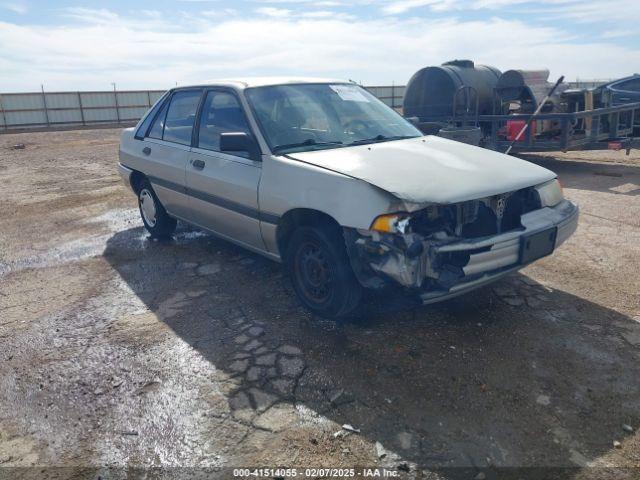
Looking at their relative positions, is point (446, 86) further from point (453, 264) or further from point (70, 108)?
point (70, 108)

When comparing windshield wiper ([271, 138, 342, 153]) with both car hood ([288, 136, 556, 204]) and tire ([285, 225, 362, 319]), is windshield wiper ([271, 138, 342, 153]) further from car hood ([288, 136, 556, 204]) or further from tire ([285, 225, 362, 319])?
tire ([285, 225, 362, 319])

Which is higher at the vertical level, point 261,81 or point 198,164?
point 261,81

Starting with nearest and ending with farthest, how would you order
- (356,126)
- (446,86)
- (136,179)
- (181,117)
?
(356,126), (181,117), (136,179), (446,86)

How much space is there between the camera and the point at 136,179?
19.3ft

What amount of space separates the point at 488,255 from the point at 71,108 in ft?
97.1

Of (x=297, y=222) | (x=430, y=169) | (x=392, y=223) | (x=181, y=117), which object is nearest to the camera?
(x=392, y=223)

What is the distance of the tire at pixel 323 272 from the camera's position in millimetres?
3369

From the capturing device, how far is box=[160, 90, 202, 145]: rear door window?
187 inches

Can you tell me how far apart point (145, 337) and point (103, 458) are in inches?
48.3

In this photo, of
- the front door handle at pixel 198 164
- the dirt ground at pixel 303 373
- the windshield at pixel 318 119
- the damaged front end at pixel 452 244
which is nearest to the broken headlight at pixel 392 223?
the damaged front end at pixel 452 244

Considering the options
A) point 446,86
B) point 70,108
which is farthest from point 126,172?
point 70,108

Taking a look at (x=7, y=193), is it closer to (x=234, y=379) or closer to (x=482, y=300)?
(x=234, y=379)

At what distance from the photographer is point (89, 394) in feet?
9.79

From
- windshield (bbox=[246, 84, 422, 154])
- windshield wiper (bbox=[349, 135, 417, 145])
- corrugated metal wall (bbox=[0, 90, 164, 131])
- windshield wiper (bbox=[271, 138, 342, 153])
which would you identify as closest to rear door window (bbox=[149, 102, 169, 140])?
windshield (bbox=[246, 84, 422, 154])
